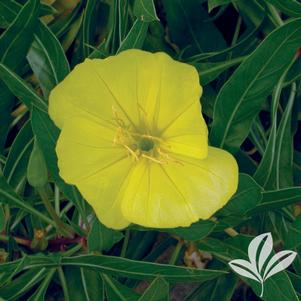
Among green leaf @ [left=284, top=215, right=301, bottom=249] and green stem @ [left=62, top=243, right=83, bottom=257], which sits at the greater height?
green leaf @ [left=284, top=215, right=301, bottom=249]

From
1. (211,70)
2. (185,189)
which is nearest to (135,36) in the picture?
(211,70)

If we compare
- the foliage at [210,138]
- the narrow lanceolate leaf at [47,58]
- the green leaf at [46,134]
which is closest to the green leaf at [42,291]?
the foliage at [210,138]

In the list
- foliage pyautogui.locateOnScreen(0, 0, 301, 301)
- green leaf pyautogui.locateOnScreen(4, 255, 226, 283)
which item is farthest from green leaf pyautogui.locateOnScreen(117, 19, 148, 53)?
green leaf pyautogui.locateOnScreen(4, 255, 226, 283)

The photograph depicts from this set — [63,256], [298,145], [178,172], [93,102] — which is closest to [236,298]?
[298,145]

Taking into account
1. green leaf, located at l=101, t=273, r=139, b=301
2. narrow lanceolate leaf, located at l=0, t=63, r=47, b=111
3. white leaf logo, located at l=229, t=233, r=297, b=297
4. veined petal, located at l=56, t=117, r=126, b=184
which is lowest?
green leaf, located at l=101, t=273, r=139, b=301

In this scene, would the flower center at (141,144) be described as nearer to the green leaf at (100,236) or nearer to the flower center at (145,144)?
the flower center at (145,144)

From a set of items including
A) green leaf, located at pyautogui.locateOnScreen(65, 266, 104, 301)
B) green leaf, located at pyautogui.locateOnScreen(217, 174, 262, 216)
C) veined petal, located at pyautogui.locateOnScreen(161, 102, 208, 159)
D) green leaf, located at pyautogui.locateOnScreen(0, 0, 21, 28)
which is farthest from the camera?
green leaf, located at pyautogui.locateOnScreen(65, 266, 104, 301)

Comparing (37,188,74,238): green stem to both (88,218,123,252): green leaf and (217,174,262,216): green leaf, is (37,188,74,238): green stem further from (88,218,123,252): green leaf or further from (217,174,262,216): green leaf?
(217,174,262,216): green leaf

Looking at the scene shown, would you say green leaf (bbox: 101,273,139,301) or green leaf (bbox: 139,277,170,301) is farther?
green leaf (bbox: 101,273,139,301)
